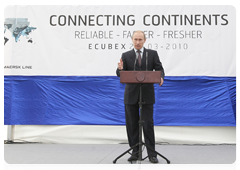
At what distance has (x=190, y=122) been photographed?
157 inches

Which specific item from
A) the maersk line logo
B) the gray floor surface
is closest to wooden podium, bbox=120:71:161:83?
the gray floor surface

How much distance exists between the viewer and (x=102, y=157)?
3.02m

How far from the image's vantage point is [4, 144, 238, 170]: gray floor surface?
254cm

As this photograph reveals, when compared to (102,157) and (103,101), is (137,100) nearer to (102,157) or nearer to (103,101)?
(102,157)

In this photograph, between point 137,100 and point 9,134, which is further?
point 9,134

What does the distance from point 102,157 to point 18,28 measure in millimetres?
2477

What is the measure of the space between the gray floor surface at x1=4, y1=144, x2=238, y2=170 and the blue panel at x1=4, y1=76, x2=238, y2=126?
39 centimetres

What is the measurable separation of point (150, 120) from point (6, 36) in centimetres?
279

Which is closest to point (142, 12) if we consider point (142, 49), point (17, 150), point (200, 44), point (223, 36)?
point (200, 44)

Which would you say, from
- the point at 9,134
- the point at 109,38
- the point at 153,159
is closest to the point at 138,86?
the point at 153,159

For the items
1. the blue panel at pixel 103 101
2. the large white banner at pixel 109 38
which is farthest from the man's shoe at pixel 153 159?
the large white banner at pixel 109 38

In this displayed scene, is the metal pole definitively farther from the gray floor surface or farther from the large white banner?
the large white banner

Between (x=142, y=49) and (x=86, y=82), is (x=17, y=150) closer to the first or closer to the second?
(x=86, y=82)

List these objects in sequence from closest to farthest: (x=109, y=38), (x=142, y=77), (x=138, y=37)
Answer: (x=142, y=77) → (x=138, y=37) → (x=109, y=38)
